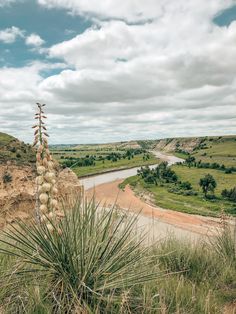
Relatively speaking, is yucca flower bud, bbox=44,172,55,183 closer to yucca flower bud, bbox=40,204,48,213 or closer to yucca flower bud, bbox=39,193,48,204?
yucca flower bud, bbox=39,193,48,204

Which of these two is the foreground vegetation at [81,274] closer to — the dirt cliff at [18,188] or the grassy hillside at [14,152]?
the dirt cliff at [18,188]

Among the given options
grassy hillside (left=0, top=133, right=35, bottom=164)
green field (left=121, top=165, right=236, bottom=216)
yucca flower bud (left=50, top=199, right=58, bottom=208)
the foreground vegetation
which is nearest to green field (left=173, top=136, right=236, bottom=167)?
green field (left=121, top=165, right=236, bottom=216)

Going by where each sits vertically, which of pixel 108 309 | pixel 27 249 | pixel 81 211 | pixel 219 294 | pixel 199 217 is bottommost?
pixel 199 217

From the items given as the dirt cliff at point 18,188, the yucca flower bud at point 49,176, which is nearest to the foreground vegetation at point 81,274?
the yucca flower bud at point 49,176

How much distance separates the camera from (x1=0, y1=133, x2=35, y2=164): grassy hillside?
14.0 metres

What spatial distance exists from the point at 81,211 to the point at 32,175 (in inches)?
384

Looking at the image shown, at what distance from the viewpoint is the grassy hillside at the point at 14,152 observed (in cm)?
1395

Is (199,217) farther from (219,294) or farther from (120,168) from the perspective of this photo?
(120,168)

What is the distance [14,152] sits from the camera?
14.7 metres

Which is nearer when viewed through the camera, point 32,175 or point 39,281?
point 39,281

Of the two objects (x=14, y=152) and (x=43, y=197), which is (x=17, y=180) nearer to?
(x=14, y=152)

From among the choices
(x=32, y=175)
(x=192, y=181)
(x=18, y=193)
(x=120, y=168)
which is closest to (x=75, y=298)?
(x=18, y=193)

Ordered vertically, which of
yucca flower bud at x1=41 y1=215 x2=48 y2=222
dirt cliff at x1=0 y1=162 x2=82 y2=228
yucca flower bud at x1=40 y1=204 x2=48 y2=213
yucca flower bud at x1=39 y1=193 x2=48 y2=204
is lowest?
dirt cliff at x1=0 y1=162 x2=82 y2=228

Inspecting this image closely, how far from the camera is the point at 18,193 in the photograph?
12570 millimetres
